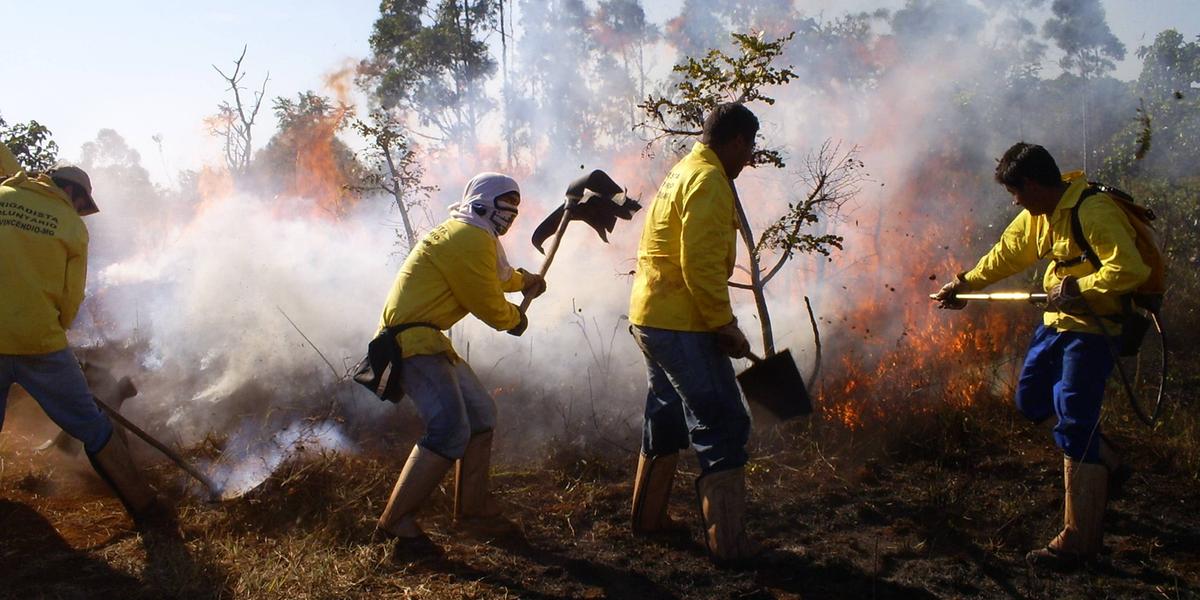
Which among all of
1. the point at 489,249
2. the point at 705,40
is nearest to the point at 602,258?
the point at 489,249

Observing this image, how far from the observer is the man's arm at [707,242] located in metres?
3.49

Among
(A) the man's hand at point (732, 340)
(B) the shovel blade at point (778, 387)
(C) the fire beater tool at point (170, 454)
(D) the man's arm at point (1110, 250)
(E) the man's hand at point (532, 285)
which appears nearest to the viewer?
(D) the man's arm at point (1110, 250)

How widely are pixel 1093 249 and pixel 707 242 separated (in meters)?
1.79

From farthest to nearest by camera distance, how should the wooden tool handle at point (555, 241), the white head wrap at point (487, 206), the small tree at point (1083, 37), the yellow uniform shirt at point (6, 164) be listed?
the small tree at point (1083, 37)
the yellow uniform shirt at point (6, 164)
the wooden tool handle at point (555, 241)
the white head wrap at point (487, 206)

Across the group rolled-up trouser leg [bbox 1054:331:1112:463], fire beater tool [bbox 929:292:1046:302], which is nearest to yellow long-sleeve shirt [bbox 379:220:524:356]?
fire beater tool [bbox 929:292:1046:302]

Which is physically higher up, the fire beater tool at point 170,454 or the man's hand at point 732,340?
the man's hand at point 732,340

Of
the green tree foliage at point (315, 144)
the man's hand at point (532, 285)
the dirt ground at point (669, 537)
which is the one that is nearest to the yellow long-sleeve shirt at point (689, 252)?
the man's hand at point (532, 285)

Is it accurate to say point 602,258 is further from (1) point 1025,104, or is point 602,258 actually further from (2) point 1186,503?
(1) point 1025,104

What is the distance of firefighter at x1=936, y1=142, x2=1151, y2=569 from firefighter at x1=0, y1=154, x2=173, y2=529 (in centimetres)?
467

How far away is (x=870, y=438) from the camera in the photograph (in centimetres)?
532

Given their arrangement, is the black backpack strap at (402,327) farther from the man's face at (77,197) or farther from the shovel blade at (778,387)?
the man's face at (77,197)

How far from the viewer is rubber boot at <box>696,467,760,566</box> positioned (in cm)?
362

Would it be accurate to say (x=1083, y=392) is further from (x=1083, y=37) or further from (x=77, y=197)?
(x=1083, y=37)

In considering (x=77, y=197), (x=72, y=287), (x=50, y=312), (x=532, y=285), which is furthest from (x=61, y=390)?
(x=532, y=285)
